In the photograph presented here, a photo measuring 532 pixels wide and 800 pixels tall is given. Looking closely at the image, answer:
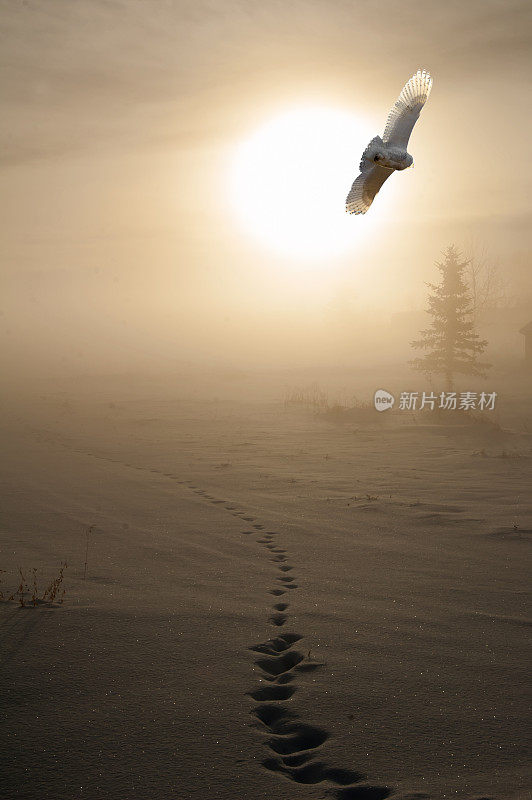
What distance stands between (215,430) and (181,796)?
56.3ft

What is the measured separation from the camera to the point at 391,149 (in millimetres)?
6273

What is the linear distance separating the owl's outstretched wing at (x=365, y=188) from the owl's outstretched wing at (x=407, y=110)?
313mm

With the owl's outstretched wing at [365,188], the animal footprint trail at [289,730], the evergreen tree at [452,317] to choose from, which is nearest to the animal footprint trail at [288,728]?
A: the animal footprint trail at [289,730]

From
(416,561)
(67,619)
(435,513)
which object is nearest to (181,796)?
(67,619)

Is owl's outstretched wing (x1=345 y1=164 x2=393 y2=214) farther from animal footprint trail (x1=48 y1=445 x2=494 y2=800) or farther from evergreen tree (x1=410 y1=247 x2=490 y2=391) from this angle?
evergreen tree (x1=410 y1=247 x2=490 y2=391)

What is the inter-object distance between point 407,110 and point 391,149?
27.3 inches

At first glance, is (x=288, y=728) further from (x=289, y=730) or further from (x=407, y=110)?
(x=407, y=110)

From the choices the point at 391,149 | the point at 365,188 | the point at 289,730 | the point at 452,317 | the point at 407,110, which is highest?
the point at 452,317

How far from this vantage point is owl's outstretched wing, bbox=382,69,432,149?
21.1ft

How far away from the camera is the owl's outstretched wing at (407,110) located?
643 centimetres

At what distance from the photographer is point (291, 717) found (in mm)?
4672

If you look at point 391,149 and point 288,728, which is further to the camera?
point 391,149

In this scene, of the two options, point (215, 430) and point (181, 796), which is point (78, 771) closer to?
point (181, 796)

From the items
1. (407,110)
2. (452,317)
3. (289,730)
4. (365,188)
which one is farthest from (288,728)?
(452,317)
